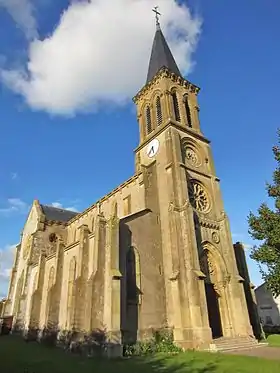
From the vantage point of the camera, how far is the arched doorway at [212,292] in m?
21.3

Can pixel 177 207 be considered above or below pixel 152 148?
below

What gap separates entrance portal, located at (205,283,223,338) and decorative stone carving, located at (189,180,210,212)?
6419 millimetres

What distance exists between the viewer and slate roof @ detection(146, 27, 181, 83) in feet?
105

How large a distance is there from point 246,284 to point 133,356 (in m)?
13.7

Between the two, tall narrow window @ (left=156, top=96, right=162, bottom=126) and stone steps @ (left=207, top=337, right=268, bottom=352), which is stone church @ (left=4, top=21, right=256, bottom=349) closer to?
tall narrow window @ (left=156, top=96, right=162, bottom=126)

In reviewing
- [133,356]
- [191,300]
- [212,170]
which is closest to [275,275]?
[191,300]

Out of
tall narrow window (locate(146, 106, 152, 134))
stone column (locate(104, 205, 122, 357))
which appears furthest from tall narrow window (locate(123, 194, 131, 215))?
tall narrow window (locate(146, 106, 152, 134))

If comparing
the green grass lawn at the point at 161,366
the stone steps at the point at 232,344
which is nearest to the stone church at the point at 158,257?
the stone steps at the point at 232,344

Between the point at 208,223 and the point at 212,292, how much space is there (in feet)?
17.8

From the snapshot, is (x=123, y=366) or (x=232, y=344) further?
(x=232, y=344)

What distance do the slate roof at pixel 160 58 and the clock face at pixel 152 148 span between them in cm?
888

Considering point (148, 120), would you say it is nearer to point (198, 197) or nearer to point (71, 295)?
point (198, 197)

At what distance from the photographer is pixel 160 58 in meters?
33.0

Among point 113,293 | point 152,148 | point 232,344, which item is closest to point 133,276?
point 113,293
